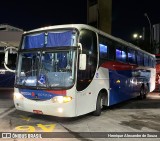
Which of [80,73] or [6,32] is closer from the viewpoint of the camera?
[80,73]

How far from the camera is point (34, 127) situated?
31.3 feet

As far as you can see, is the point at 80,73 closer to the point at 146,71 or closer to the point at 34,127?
the point at 34,127

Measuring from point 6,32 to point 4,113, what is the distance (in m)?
20.4

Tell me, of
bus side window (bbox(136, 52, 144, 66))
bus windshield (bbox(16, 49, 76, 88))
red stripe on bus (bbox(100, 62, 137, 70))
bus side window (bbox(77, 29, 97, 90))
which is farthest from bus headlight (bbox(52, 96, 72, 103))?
bus side window (bbox(136, 52, 144, 66))

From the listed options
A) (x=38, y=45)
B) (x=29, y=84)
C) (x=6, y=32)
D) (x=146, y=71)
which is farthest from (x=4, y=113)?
(x=6, y=32)

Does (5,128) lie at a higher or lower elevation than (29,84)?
lower

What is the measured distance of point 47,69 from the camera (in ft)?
33.2

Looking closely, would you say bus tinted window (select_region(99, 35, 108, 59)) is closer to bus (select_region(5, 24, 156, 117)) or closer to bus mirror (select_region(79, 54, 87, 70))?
bus (select_region(5, 24, 156, 117))

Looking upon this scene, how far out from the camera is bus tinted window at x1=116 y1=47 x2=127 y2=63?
44.8 feet

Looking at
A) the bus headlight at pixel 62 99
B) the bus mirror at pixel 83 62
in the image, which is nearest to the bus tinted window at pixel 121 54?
the bus mirror at pixel 83 62

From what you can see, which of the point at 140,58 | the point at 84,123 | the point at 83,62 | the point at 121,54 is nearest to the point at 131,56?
the point at 121,54

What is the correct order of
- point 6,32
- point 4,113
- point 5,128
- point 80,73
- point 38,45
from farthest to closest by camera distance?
point 6,32 < point 4,113 < point 38,45 < point 80,73 < point 5,128

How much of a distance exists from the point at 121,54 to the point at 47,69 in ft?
16.6

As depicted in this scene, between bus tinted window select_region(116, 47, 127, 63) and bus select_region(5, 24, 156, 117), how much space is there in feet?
4.11
